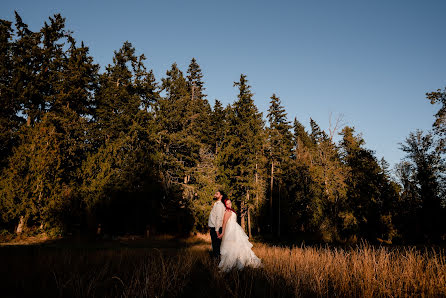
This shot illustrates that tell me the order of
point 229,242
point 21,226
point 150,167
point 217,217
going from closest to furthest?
1. point 229,242
2. point 217,217
3. point 21,226
4. point 150,167

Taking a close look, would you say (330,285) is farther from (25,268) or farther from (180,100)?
(180,100)

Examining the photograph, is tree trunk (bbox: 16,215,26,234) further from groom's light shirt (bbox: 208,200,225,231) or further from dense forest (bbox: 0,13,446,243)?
groom's light shirt (bbox: 208,200,225,231)

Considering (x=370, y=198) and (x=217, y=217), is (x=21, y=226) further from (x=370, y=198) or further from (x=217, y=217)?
(x=370, y=198)

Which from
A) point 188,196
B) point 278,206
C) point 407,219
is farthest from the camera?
point 278,206

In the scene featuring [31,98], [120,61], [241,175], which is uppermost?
[120,61]

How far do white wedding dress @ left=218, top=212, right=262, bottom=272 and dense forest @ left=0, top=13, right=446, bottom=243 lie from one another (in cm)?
1420

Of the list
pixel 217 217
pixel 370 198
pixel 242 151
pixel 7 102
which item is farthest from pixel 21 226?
pixel 370 198

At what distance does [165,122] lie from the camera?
25.6 metres

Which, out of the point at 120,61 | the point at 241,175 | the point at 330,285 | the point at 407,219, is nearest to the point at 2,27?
the point at 120,61

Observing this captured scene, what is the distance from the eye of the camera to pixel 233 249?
24.6 ft

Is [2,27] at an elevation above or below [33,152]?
above

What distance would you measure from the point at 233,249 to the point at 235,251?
0.09 meters

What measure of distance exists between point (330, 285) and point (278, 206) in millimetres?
31366

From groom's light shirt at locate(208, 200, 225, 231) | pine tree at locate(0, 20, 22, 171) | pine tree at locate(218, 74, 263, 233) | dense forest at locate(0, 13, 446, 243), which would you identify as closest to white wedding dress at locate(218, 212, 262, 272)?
groom's light shirt at locate(208, 200, 225, 231)
